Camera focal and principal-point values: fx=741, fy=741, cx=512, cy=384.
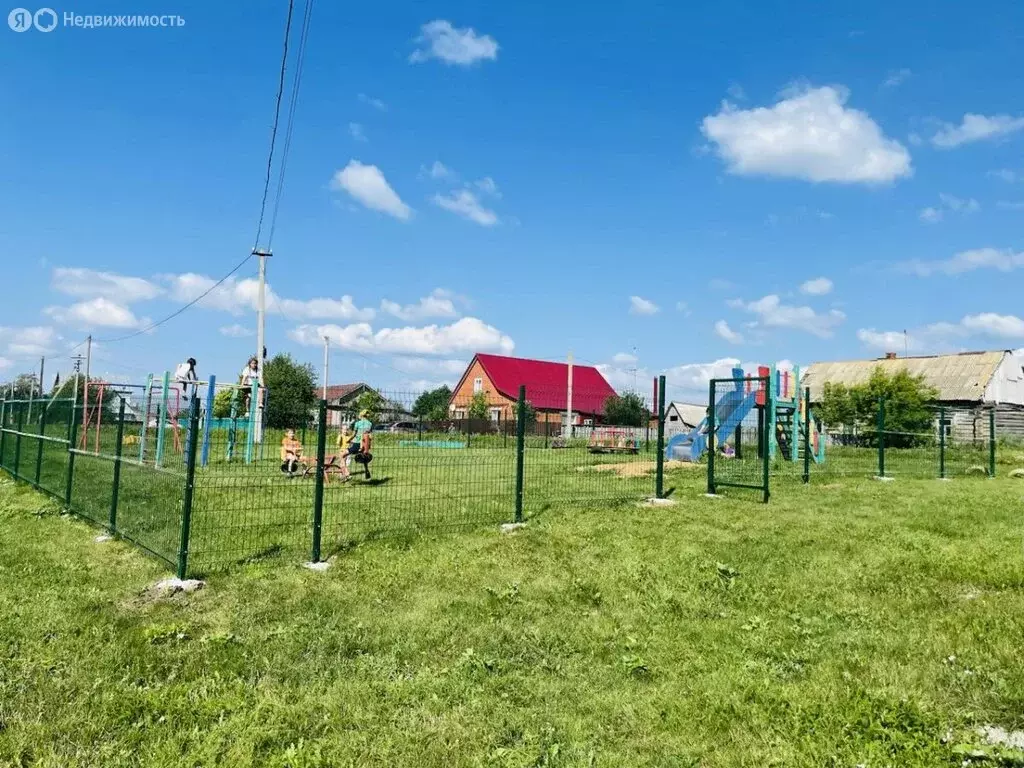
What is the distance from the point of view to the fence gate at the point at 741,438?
39.1 feet

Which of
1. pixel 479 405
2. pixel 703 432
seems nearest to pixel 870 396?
pixel 703 432

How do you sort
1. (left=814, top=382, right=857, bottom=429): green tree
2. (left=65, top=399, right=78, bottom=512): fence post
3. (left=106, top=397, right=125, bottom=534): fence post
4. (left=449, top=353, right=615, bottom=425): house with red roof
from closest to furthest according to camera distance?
(left=106, top=397, right=125, bottom=534): fence post
(left=65, top=399, right=78, bottom=512): fence post
(left=814, top=382, right=857, bottom=429): green tree
(left=449, top=353, right=615, bottom=425): house with red roof

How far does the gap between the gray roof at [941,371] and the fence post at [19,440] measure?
121 feet

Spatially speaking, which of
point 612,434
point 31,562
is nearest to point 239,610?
point 31,562

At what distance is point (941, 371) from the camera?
46406mm

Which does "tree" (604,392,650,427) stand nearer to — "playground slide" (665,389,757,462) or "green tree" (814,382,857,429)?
"playground slide" (665,389,757,462)

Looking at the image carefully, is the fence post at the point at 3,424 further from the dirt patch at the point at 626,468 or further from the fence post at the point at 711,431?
the fence post at the point at 711,431

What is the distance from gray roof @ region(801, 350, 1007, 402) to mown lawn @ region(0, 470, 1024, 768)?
36.5m

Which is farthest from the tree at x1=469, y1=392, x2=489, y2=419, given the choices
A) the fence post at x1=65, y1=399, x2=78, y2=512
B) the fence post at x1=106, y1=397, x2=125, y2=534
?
the fence post at x1=106, y1=397, x2=125, y2=534

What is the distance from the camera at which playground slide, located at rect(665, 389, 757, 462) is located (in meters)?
18.7

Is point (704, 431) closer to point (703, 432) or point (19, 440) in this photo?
point (703, 432)

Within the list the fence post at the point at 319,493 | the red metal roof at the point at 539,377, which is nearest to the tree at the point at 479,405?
the red metal roof at the point at 539,377

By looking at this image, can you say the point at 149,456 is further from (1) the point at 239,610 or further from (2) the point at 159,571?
(1) the point at 239,610

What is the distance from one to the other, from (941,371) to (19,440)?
1911 inches
